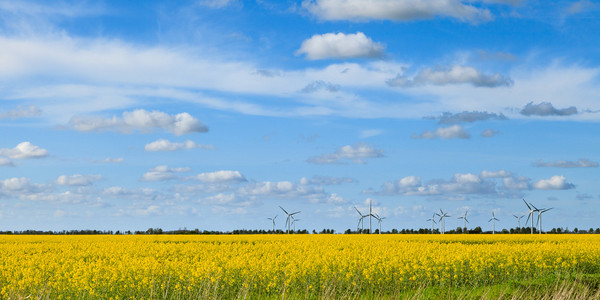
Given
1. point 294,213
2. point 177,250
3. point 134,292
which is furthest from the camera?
point 294,213

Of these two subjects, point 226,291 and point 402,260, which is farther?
point 402,260

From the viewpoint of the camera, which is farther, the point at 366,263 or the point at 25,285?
the point at 366,263

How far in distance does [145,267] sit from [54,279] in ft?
11.7

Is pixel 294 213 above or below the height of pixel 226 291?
above

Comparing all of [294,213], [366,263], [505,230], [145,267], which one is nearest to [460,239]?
[294,213]

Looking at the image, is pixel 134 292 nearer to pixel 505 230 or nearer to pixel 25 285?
pixel 25 285

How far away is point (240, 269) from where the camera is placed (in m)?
→ 23.2

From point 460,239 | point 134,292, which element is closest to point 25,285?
point 134,292

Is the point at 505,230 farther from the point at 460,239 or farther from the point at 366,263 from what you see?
the point at 366,263

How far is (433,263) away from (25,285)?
16095 mm

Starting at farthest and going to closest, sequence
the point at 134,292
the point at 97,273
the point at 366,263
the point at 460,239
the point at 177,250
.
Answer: the point at 460,239, the point at 177,250, the point at 366,263, the point at 97,273, the point at 134,292

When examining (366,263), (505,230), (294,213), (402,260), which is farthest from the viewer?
(505,230)

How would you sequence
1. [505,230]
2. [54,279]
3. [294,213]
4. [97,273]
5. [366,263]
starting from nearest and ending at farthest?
[97,273] → [54,279] → [366,263] → [294,213] → [505,230]

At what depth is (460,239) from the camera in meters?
64.5
